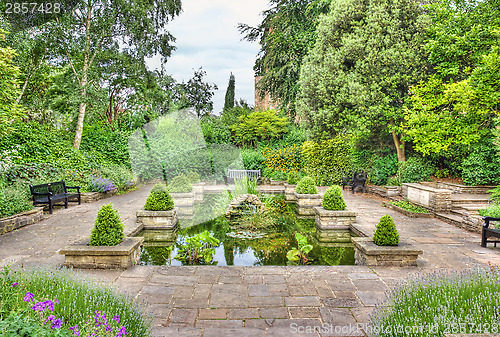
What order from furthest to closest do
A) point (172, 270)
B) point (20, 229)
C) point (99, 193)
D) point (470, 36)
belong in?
1. point (99, 193)
2. point (470, 36)
3. point (20, 229)
4. point (172, 270)

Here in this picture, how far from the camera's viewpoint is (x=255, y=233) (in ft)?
19.0

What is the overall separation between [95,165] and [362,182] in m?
10.8

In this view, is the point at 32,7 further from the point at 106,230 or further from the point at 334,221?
the point at 334,221

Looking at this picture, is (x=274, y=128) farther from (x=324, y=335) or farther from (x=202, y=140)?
(x=324, y=335)

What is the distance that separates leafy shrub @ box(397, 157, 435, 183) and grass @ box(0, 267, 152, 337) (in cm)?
993

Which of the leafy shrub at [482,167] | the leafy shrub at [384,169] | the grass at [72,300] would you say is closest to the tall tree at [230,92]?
the leafy shrub at [384,169]

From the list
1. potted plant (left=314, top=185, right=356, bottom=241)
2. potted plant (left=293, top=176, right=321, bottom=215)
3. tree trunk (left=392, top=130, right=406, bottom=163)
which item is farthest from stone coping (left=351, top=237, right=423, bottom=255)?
tree trunk (left=392, top=130, right=406, bottom=163)

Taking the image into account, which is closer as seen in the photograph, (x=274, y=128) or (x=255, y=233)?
(x=255, y=233)

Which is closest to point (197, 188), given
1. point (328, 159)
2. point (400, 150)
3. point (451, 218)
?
point (328, 159)

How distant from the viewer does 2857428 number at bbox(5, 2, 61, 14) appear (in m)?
10.4

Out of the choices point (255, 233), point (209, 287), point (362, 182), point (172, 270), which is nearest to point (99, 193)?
point (255, 233)

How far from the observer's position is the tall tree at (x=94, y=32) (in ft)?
38.4

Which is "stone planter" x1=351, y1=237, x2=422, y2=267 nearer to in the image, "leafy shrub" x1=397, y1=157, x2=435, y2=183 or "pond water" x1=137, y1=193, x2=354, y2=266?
"pond water" x1=137, y1=193, x2=354, y2=266

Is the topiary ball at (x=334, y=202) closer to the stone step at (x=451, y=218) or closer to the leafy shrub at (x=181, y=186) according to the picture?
the stone step at (x=451, y=218)
